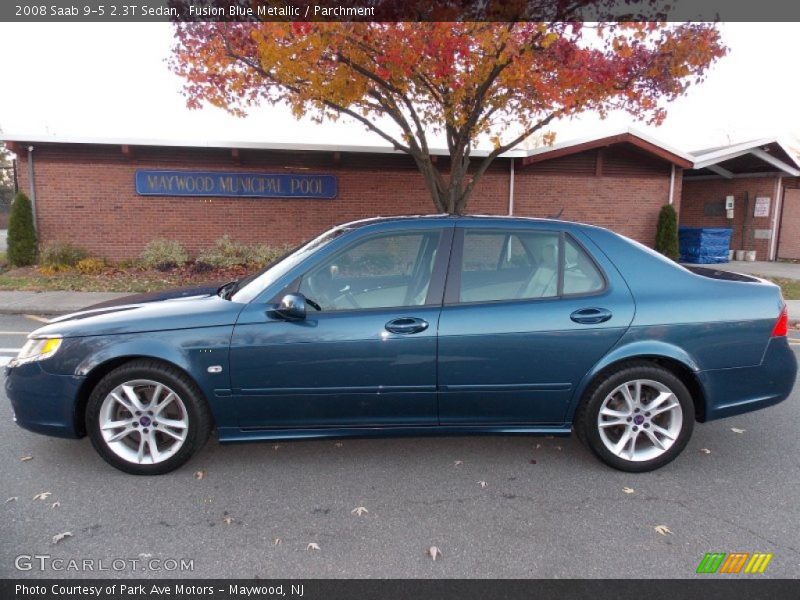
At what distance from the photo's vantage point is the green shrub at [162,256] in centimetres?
1284

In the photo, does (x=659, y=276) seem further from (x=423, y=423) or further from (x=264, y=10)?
(x=264, y=10)

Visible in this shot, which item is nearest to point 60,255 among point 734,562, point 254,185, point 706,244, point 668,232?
point 254,185

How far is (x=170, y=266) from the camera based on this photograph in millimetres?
12891

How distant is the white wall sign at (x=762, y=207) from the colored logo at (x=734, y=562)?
17360 mm

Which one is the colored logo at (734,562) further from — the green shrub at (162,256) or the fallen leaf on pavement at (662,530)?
the green shrub at (162,256)

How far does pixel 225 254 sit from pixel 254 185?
1986mm

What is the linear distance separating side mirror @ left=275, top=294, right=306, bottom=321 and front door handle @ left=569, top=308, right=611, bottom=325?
5.24 ft

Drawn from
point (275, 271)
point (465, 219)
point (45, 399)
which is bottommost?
point (45, 399)

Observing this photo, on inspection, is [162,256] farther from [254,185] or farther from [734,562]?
[734,562]

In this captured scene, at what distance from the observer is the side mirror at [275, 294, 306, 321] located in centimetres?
302

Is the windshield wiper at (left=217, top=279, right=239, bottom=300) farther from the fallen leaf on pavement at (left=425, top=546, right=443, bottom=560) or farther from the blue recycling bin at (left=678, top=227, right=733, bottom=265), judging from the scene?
the blue recycling bin at (left=678, top=227, right=733, bottom=265)

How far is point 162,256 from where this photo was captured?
12891mm

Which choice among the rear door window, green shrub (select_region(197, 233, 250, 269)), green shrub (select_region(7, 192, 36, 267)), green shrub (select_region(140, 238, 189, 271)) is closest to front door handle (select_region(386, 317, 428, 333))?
the rear door window
